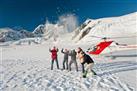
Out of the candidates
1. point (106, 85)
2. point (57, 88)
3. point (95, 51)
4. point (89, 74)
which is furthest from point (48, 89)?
point (95, 51)

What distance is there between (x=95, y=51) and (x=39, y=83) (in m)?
13.0

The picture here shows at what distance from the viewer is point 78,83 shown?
11.8 metres

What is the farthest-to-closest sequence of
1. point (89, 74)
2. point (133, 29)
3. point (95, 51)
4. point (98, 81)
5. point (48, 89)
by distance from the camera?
point (133, 29), point (95, 51), point (89, 74), point (98, 81), point (48, 89)

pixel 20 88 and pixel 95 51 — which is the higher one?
pixel 95 51

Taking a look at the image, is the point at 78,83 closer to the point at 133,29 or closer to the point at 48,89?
the point at 48,89

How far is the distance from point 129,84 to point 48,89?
4232 mm

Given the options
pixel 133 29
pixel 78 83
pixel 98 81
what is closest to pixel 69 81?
pixel 78 83

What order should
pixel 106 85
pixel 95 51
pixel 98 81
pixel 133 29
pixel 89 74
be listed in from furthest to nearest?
pixel 133 29
pixel 95 51
pixel 89 74
pixel 98 81
pixel 106 85

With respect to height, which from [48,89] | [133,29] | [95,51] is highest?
[133,29]

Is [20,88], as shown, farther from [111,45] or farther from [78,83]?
[111,45]

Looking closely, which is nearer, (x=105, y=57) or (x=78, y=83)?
(x=78, y=83)

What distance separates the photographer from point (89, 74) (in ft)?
45.9

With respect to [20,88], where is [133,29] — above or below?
above

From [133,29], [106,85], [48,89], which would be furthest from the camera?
[133,29]
